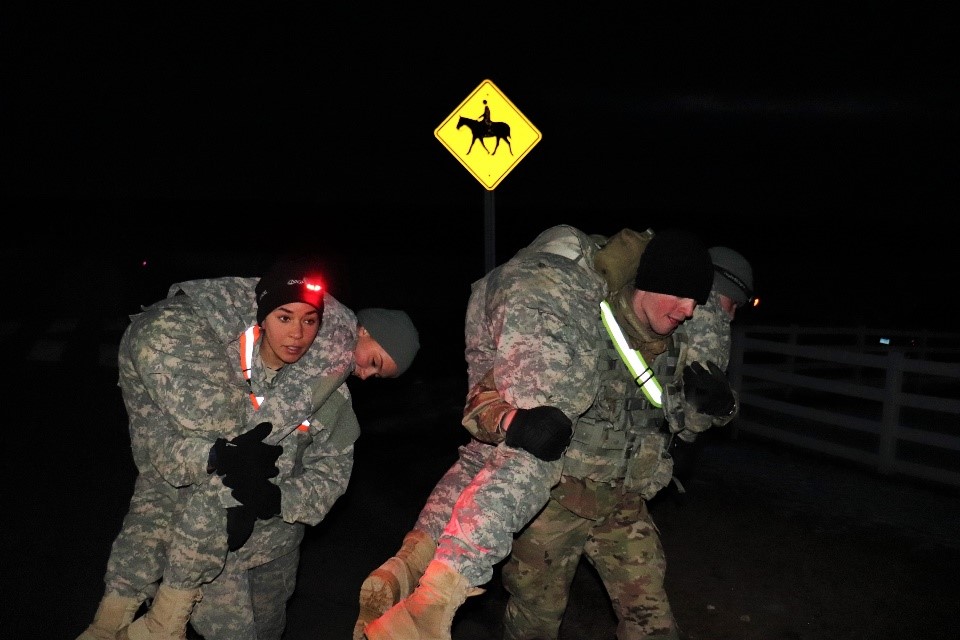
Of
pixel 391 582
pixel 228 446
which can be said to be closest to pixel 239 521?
pixel 228 446

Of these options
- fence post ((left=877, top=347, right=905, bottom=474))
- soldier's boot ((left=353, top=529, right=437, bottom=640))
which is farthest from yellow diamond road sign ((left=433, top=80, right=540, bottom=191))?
soldier's boot ((left=353, top=529, right=437, bottom=640))

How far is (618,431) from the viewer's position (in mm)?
3582

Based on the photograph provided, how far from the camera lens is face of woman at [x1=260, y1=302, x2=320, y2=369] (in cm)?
307

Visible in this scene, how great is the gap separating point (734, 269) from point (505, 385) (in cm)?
219

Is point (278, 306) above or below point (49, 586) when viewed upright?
above

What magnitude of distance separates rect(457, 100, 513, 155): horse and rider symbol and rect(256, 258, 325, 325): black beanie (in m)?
4.83

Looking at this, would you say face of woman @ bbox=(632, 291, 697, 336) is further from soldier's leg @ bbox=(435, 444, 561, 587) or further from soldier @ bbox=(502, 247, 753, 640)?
soldier's leg @ bbox=(435, 444, 561, 587)

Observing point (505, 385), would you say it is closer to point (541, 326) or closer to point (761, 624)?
point (541, 326)

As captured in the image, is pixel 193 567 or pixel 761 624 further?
pixel 761 624

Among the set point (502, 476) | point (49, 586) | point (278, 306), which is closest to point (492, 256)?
point (49, 586)

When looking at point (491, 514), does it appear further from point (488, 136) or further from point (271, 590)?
point (488, 136)

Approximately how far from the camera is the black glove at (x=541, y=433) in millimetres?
2508

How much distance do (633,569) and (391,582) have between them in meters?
1.29

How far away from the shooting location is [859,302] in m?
30.8
